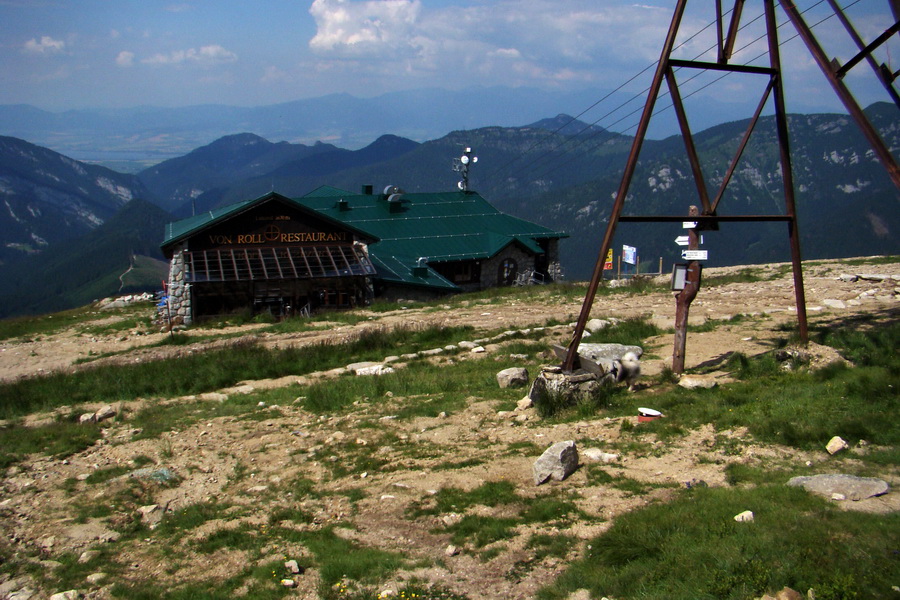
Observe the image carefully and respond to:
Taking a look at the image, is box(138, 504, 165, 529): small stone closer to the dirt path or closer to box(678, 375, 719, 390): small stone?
box(678, 375, 719, 390): small stone

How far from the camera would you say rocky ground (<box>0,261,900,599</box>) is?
7512 millimetres

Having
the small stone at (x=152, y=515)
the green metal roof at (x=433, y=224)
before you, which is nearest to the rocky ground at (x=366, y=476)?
the small stone at (x=152, y=515)

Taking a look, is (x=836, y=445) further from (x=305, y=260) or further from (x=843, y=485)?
(x=305, y=260)

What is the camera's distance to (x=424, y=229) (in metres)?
42.8

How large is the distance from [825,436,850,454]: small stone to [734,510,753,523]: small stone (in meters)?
2.38

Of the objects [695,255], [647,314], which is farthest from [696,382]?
[647,314]

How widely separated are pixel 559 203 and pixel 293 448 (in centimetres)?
16075

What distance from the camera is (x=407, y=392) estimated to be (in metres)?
14.4

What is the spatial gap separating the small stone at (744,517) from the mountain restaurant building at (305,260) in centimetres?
2603

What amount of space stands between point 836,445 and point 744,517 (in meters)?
2.58

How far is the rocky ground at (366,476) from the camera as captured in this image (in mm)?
7512

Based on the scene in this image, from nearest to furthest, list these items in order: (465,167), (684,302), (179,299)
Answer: (684,302)
(179,299)
(465,167)

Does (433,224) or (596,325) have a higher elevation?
(433,224)

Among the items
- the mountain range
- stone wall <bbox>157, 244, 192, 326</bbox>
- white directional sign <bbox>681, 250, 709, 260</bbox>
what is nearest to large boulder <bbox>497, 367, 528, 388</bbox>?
white directional sign <bbox>681, 250, 709, 260</bbox>
